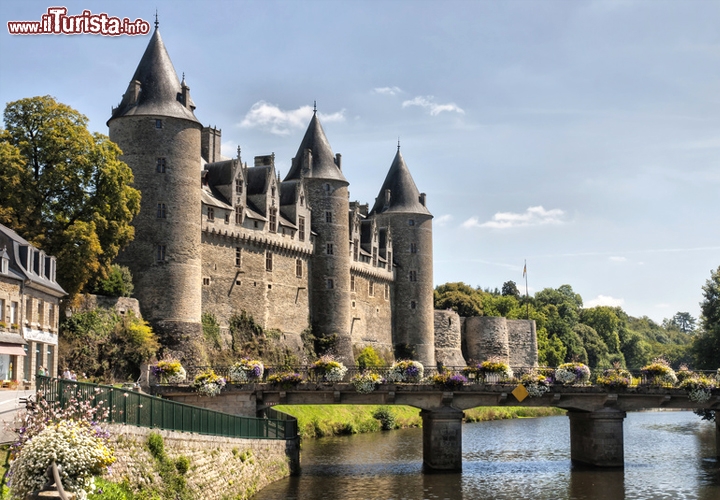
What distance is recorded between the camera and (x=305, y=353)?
69.1 m

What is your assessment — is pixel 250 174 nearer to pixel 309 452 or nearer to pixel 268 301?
pixel 268 301

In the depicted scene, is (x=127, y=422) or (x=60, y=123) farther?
(x=60, y=123)

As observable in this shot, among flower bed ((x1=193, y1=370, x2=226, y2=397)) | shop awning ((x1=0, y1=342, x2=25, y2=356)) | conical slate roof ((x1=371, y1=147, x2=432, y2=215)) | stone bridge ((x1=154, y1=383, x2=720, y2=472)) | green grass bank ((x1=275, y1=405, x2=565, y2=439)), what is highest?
conical slate roof ((x1=371, y1=147, x2=432, y2=215))

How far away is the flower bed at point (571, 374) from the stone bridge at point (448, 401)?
1.23 ft

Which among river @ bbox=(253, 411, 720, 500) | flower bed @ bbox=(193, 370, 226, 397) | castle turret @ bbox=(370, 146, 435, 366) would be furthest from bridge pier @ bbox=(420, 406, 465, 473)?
castle turret @ bbox=(370, 146, 435, 366)

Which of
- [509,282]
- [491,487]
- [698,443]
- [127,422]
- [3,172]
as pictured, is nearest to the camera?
[127,422]

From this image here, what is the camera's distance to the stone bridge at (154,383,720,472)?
135 ft

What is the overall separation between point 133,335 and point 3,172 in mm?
10732

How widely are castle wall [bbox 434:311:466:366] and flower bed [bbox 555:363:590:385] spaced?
1780 inches

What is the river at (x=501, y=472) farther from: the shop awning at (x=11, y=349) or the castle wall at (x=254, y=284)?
the castle wall at (x=254, y=284)

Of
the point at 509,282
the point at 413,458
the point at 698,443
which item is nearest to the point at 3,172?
the point at 413,458

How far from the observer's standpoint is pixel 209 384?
1601 inches

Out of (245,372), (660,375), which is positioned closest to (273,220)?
(245,372)

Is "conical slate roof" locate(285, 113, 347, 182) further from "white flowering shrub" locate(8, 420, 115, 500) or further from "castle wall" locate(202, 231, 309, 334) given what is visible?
"white flowering shrub" locate(8, 420, 115, 500)
